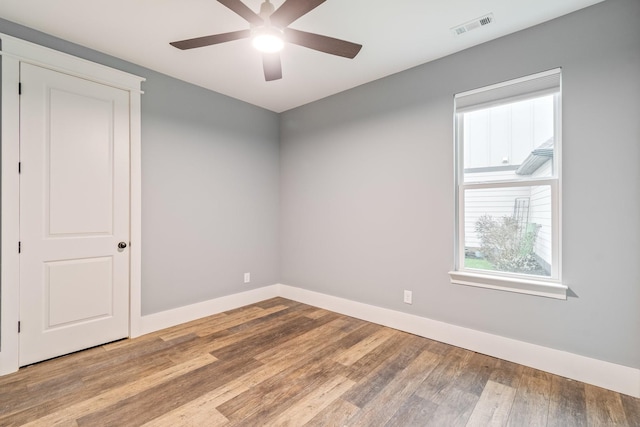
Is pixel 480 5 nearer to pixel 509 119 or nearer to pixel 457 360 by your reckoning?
pixel 509 119

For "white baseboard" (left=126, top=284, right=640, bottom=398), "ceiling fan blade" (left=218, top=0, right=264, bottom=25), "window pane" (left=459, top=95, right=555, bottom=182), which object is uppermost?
"ceiling fan blade" (left=218, top=0, right=264, bottom=25)

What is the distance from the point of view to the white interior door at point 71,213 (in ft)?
7.70

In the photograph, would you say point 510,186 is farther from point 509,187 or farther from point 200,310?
point 200,310

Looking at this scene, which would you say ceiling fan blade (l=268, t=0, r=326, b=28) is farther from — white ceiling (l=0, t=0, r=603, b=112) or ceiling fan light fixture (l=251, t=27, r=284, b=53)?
white ceiling (l=0, t=0, r=603, b=112)

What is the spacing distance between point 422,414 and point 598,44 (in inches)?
108

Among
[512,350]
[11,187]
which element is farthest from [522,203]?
[11,187]

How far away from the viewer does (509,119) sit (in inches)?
99.7

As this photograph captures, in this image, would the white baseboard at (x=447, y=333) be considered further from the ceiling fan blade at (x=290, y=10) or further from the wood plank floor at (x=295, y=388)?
the ceiling fan blade at (x=290, y=10)

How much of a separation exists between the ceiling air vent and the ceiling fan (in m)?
0.98

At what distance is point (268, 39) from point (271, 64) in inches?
14.0

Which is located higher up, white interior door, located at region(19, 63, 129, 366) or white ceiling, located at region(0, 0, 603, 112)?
white ceiling, located at region(0, 0, 603, 112)

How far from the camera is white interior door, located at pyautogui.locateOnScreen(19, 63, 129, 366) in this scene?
2348mm

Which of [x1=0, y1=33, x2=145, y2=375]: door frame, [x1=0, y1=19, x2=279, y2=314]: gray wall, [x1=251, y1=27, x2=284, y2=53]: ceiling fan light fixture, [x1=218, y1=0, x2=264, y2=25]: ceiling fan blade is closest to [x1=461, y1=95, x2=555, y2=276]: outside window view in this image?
[x1=251, y1=27, x2=284, y2=53]: ceiling fan light fixture

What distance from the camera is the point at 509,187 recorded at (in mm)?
2516
